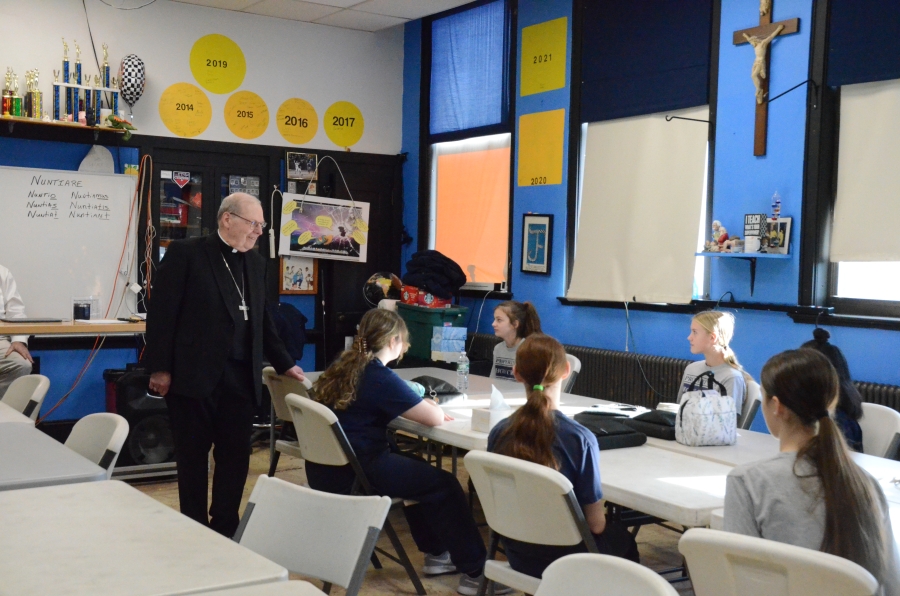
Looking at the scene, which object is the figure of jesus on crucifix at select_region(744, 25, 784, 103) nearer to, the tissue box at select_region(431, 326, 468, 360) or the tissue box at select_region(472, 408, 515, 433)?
the tissue box at select_region(472, 408, 515, 433)

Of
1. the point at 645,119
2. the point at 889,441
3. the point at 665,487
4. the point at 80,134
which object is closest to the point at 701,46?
the point at 645,119

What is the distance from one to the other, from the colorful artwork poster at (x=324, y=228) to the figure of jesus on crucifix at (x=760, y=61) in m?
3.71

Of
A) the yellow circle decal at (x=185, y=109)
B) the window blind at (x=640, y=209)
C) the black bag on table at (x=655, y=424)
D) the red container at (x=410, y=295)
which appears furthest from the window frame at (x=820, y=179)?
the yellow circle decal at (x=185, y=109)

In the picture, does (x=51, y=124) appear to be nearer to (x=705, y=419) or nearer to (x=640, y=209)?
→ (x=640, y=209)

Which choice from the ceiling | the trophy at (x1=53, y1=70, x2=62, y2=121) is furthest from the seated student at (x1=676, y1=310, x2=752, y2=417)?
the trophy at (x1=53, y1=70, x2=62, y2=121)

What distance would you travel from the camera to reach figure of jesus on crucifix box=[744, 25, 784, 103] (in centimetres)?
493

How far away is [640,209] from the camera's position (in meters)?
5.79

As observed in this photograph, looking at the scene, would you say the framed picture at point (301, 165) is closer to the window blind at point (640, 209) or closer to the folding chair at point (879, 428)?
the window blind at point (640, 209)

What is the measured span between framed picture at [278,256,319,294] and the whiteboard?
4.00 feet

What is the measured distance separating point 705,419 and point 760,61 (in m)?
2.54

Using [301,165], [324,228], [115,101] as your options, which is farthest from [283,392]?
[301,165]

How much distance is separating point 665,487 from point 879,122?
2836mm

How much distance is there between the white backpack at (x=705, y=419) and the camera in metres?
3.18

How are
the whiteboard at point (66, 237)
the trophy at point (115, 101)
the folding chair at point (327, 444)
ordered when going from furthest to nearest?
the trophy at point (115, 101) < the whiteboard at point (66, 237) < the folding chair at point (327, 444)
